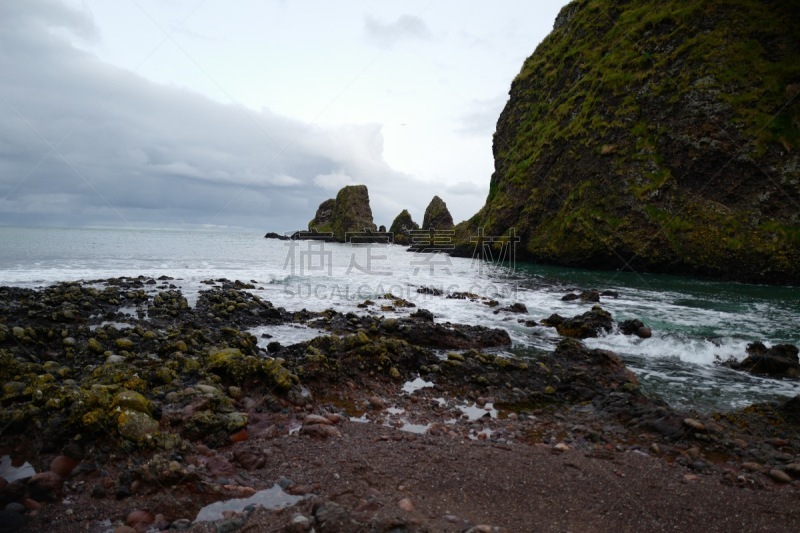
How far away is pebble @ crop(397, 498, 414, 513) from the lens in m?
4.54

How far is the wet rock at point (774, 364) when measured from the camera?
37.2ft

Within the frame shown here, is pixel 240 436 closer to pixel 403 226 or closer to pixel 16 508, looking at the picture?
pixel 16 508

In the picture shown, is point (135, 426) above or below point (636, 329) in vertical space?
above

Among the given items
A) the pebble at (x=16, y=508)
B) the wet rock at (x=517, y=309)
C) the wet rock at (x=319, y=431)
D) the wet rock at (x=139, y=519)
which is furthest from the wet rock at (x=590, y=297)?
the pebble at (x=16, y=508)

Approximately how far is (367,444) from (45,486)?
4.04m

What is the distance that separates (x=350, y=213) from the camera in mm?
130875

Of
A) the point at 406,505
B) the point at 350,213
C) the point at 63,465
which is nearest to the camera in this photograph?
the point at 406,505

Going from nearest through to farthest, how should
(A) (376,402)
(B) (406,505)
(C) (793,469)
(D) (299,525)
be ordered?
(D) (299,525), (B) (406,505), (C) (793,469), (A) (376,402)

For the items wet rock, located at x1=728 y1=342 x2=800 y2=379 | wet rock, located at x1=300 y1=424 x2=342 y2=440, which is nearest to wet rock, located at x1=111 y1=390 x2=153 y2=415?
wet rock, located at x1=300 y1=424 x2=342 y2=440

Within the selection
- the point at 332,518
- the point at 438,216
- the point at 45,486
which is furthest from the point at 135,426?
the point at 438,216

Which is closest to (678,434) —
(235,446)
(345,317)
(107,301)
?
(235,446)

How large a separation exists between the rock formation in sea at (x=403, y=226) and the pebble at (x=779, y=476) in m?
127

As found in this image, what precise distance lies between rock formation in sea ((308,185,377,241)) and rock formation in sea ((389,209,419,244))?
23.8 ft

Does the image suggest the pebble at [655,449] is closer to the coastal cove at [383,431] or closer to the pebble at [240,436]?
the coastal cove at [383,431]
